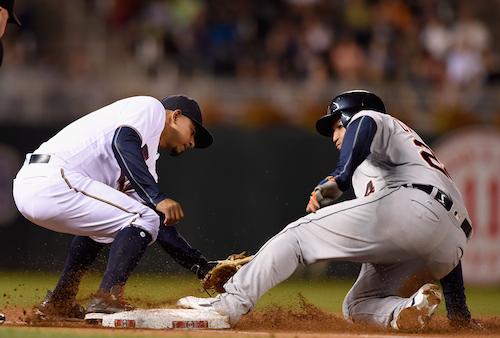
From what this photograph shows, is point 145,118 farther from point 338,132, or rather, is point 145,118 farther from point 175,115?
point 338,132

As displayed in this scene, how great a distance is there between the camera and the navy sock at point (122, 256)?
138 inches

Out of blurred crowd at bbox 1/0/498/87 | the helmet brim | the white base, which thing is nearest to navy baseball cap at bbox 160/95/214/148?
the helmet brim

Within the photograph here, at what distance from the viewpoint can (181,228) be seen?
742 cm

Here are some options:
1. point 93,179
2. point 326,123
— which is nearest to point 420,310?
point 326,123

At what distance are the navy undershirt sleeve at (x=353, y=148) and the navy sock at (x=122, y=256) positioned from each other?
1.18 m

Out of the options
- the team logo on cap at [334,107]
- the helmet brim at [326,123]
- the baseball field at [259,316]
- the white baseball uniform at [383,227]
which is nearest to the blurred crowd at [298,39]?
the baseball field at [259,316]

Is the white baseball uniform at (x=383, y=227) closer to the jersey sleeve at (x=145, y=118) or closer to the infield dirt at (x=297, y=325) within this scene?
the infield dirt at (x=297, y=325)

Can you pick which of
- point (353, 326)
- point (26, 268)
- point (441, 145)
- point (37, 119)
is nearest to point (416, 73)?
point (441, 145)

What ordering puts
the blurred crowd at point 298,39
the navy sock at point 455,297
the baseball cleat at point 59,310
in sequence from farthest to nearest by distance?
the blurred crowd at point 298,39 < the navy sock at point 455,297 < the baseball cleat at point 59,310

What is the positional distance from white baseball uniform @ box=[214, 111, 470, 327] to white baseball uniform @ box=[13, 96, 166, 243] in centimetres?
72

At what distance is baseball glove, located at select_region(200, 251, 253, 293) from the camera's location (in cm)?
378

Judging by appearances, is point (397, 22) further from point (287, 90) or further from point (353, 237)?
point (353, 237)

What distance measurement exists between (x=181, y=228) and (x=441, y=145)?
333 centimetres

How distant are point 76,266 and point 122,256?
635mm
